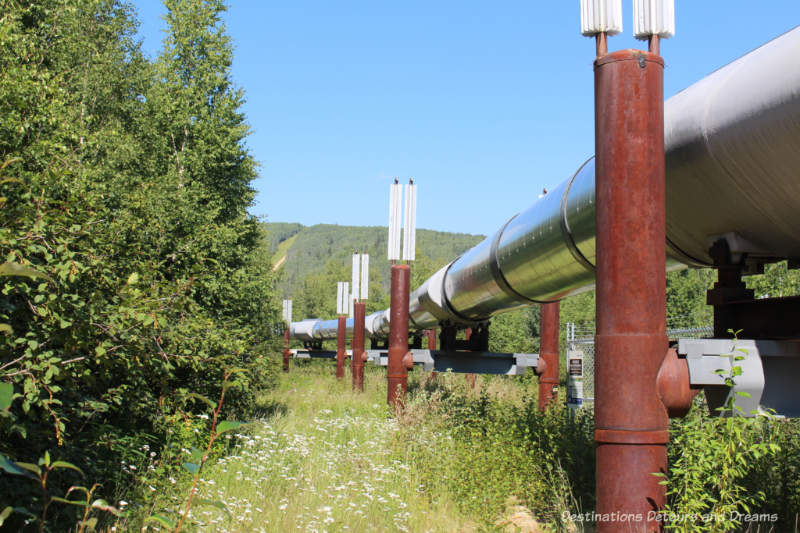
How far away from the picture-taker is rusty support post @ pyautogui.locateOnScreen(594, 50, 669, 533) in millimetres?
3373

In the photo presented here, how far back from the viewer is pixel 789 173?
10.6 ft

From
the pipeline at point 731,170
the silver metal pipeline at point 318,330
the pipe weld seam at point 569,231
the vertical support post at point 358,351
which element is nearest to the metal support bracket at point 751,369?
the pipeline at point 731,170

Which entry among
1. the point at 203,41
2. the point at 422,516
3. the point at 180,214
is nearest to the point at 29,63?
the point at 180,214

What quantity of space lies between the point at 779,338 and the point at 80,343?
4026 mm

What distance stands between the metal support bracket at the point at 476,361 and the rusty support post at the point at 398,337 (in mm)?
268

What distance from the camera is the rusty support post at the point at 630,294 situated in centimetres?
337

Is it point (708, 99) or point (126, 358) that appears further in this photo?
point (126, 358)

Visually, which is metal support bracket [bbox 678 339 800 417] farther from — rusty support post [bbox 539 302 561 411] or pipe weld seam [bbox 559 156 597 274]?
rusty support post [bbox 539 302 561 411]

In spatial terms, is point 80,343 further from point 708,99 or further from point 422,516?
point 708,99

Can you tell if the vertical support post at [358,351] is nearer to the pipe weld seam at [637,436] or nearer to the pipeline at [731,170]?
the pipeline at [731,170]

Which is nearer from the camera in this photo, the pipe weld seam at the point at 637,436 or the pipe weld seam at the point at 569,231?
the pipe weld seam at the point at 637,436

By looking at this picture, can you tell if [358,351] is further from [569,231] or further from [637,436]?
[637,436]

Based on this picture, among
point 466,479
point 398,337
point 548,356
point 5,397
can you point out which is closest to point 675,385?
point 5,397

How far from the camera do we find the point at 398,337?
12.0 m
